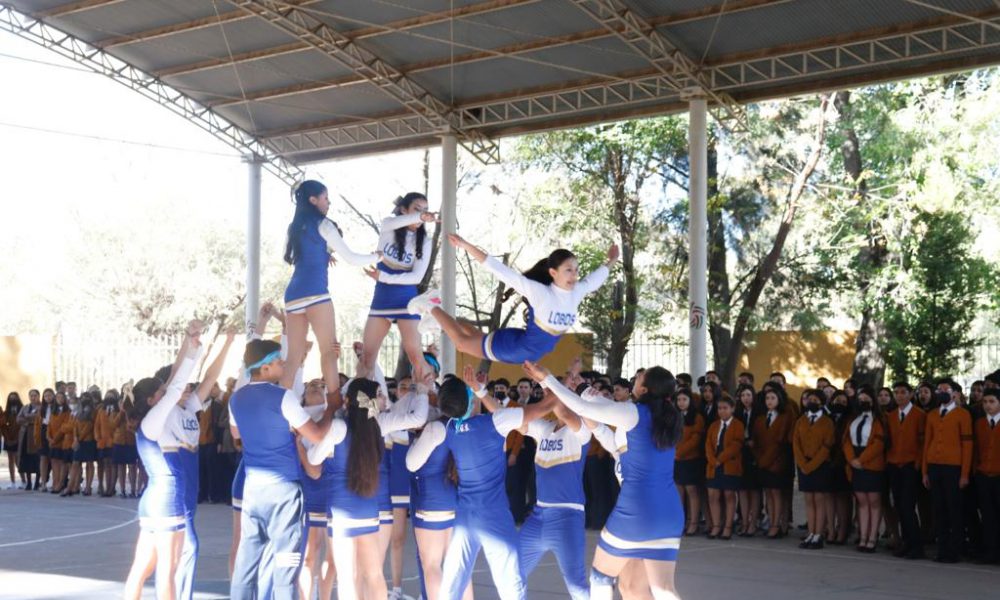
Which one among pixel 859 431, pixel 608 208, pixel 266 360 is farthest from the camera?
pixel 608 208

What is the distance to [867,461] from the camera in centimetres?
1251

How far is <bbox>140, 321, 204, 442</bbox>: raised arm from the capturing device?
7320 mm

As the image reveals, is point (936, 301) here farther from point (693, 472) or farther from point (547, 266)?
point (547, 266)

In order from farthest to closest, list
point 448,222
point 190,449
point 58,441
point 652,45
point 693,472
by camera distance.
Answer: point 448,222
point 58,441
point 652,45
point 693,472
point 190,449

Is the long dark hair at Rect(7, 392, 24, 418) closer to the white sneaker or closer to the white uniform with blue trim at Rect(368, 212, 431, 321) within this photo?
the white uniform with blue trim at Rect(368, 212, 431, 321)

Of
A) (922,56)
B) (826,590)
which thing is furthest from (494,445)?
(922,56)

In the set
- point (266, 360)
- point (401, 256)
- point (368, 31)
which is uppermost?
point (368, 31)

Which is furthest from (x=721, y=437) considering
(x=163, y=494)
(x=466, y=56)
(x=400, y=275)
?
(x=466, y=56)

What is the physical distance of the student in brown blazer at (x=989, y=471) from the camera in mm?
11555

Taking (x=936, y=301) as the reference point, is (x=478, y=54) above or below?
above

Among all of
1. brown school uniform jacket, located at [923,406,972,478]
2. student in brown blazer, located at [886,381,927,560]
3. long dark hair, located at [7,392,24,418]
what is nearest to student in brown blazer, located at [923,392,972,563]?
brown school uniform jacket, located at [923,406,972,478]

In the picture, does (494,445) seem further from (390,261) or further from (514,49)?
(514,49)

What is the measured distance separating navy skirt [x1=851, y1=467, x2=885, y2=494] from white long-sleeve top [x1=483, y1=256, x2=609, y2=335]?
609 centimetres

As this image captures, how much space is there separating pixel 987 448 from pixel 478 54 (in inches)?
433
